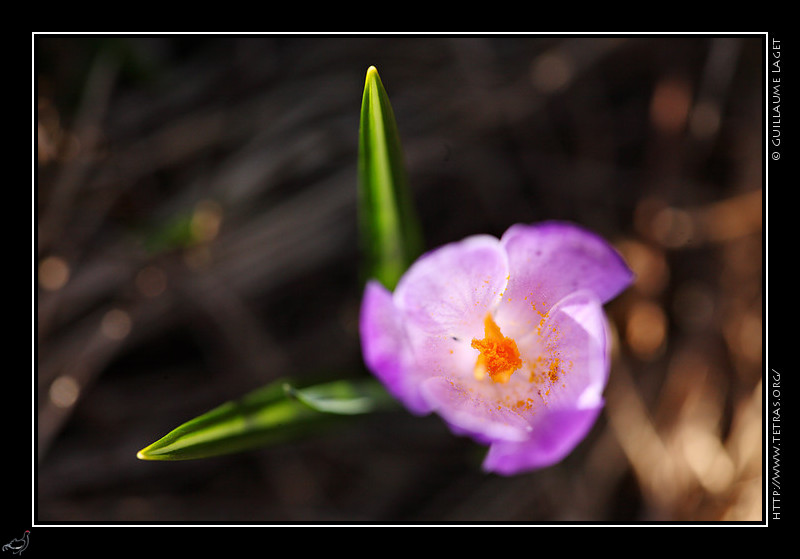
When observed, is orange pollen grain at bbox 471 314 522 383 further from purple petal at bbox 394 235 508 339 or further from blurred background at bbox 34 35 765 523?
blurred background at bbox 34 35 765 523

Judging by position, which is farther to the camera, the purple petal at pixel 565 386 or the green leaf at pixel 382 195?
the green leaf at pixel 382 195

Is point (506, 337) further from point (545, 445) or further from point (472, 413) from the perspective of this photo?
point (545, 445)

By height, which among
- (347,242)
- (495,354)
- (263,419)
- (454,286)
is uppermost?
(347,242)

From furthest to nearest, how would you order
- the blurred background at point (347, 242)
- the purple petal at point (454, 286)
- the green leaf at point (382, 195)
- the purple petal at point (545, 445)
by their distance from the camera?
the blurred background at point (347, 242), the green leaf at point (382, 195), the purple petal at point (454, 286), the purple petal at point (545, 445)

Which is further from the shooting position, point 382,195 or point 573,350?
point 382,195

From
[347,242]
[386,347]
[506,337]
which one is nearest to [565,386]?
[506,337]

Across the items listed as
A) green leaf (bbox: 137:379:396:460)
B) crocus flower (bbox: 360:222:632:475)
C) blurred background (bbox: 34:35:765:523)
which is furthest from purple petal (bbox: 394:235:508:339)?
blurred background (bbox: 34:35:765:523)

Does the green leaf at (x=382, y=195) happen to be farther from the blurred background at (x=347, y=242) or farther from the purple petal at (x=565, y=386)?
the blurred background at (x=347, y=242)

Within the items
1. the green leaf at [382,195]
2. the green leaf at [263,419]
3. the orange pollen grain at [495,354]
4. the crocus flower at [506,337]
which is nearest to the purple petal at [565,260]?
the crocus flower at [506,337]
